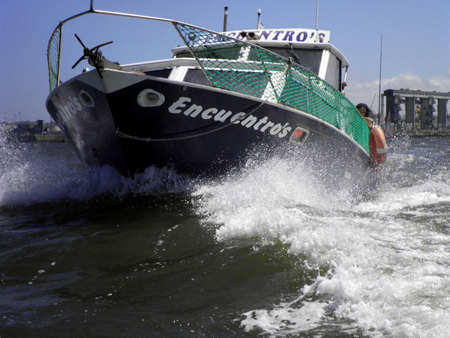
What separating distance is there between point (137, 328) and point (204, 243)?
154cm

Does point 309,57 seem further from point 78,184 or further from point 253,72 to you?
point 78,184

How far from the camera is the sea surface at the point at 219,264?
7.70 feet

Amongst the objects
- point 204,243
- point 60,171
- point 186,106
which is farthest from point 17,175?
point 204,243

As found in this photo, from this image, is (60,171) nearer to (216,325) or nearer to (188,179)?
(188,179)

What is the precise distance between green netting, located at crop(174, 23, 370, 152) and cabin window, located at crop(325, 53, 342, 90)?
2324 millimetres

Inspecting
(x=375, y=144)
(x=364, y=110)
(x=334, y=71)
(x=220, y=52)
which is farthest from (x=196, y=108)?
(x=364, y=110)

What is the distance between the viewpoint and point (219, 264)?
10.7ft

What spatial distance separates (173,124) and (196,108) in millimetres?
363

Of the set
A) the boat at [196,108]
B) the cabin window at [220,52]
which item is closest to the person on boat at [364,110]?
Answer: the boat at [196,108]

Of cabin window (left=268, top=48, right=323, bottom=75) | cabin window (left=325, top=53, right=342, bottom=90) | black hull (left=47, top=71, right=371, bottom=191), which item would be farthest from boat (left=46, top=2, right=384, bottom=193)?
cabin window (left=325, top=53, right=342, bottom=90)

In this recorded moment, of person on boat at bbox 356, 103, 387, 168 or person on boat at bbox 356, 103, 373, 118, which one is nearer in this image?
person on boat at bbox 356, 103, 387, 168

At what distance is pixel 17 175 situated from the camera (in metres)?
7.39

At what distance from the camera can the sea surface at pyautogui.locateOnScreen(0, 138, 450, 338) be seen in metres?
2.35

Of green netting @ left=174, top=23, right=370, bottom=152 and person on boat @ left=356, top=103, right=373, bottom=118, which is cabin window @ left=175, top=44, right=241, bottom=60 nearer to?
green netting @ left=174, top=23, right=370, bottom=152
